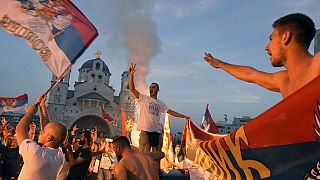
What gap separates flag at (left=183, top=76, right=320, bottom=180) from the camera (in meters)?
1.36

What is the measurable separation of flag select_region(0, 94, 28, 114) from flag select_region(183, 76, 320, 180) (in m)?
18.2

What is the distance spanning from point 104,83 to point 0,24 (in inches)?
3534

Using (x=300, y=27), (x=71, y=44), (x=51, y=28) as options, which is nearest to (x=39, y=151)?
(x=71, y=44)

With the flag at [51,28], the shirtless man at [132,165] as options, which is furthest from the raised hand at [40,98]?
the shirtless man at [132,165]

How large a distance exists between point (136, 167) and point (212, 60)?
2.15m

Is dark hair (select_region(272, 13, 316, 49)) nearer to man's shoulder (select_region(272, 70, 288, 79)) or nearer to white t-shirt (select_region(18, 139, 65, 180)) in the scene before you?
man's shoulder (select_region(272, 70, 288, 79))

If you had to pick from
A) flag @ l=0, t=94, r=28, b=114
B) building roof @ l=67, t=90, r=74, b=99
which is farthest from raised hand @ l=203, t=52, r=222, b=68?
building roof @ l=67, t=90, r=74, b=99

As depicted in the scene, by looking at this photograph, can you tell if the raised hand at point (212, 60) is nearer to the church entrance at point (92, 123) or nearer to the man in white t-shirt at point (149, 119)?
the man in white t-shirt at point (149, 119)

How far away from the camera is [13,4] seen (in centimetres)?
400

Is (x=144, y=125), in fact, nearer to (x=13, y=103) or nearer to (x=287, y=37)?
(x=287, y=37)

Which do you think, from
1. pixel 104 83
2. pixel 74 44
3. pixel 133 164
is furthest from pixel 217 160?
pixel 104 83

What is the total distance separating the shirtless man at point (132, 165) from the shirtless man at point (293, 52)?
2607 millimetres

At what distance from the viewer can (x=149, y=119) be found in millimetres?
6688

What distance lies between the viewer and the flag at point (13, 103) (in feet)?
57.3
